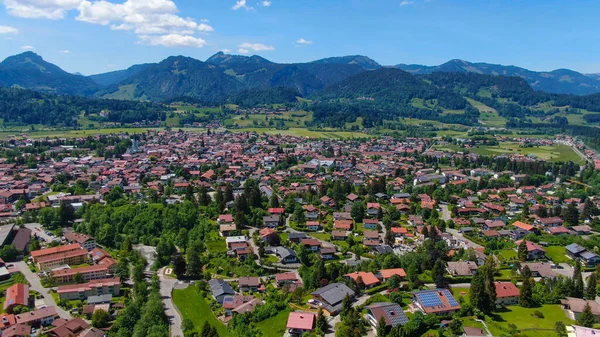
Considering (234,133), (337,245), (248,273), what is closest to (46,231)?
(248,273)

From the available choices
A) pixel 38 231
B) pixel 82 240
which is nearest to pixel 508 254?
pixel 82 240

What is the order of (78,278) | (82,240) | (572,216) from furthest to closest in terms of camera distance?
(572,216) → (82,240) → (78,278)

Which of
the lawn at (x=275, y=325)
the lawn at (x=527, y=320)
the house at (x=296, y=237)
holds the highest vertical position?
the house at (x=296, y=237)

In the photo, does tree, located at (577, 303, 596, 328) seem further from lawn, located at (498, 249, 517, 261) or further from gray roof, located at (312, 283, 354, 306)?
gray roof, located at (312, 283, 354, 306)

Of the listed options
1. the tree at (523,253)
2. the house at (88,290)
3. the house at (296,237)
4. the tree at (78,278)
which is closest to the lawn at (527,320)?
the tree at (523,253)

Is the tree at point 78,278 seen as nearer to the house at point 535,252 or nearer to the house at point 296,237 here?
the house at point 296,237

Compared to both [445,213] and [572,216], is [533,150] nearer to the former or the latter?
[572,216]

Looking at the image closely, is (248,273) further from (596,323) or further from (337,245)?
(596,323)

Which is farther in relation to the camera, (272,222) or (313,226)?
(272,222)
